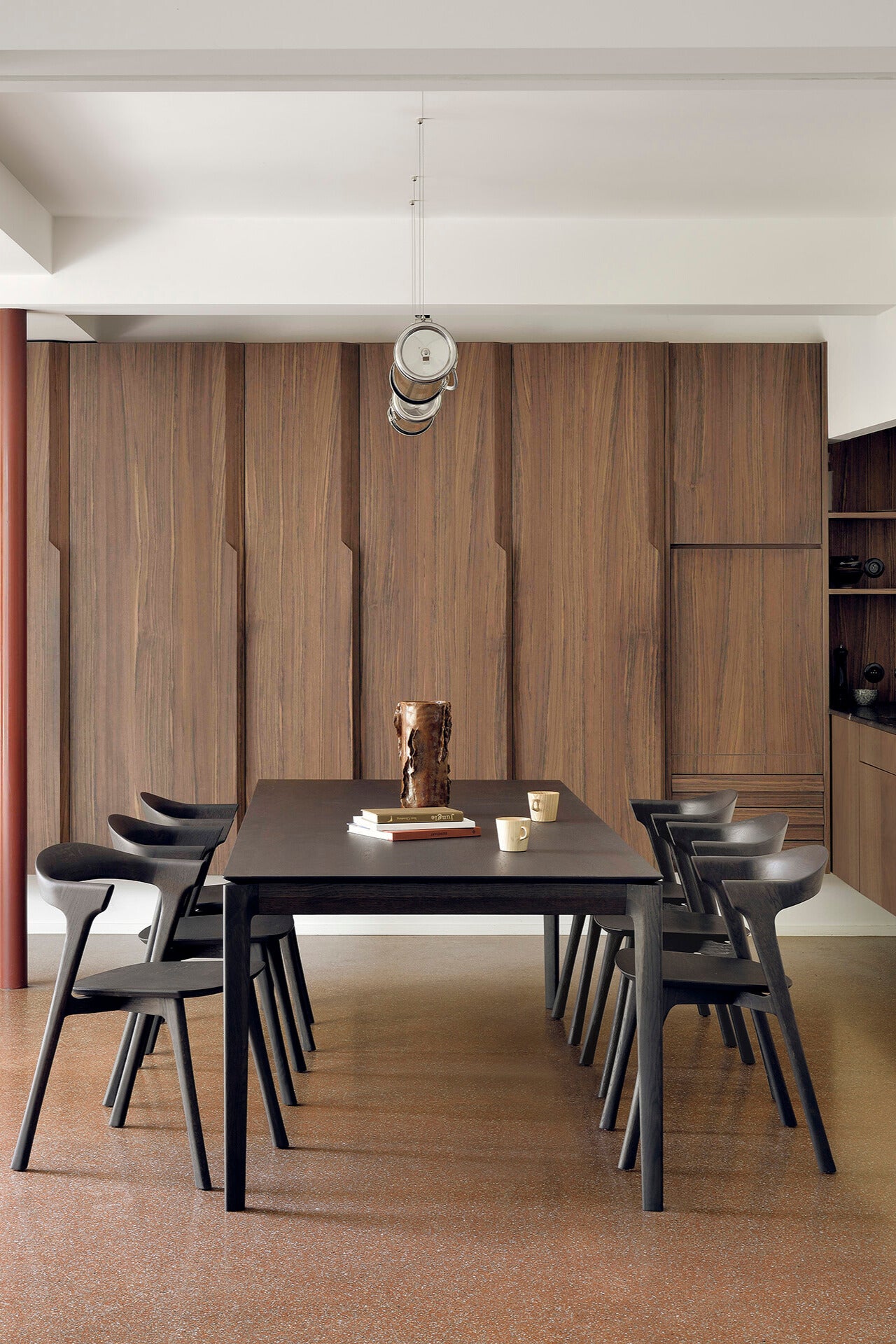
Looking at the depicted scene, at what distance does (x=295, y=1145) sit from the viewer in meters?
3.56

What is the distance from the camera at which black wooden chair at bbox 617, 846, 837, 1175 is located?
3.31m

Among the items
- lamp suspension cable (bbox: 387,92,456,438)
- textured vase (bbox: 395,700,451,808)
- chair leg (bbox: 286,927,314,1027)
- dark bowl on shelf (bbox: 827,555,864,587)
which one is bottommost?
chair leg (bbox: 286,927,314,1027)

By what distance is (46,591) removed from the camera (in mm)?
5902

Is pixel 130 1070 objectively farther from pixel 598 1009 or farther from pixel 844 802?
pixel 844 802

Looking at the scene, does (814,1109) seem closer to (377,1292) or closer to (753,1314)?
(753,1314)

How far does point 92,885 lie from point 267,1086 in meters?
0.78

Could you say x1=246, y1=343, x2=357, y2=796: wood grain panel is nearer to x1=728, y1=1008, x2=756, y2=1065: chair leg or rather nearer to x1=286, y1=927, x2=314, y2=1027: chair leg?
→ x1=286, y1=927, x2=314, y2=1027: chair leg

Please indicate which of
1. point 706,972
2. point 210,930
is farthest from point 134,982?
point 706,972

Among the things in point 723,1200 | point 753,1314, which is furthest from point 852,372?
point 753,1314

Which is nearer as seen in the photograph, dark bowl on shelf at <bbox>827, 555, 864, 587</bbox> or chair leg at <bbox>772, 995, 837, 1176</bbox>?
chair leg at <bbox>772, 995, 837, 1176</bbox>

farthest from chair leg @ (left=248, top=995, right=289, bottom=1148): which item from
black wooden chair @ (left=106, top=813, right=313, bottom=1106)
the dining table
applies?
the dining table

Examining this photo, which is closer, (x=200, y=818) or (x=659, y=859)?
(x=659, y=859)

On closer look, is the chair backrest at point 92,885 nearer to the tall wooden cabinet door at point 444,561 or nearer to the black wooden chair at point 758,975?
the black wooden chair at point 758,975

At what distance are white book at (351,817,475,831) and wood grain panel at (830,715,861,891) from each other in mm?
2658
